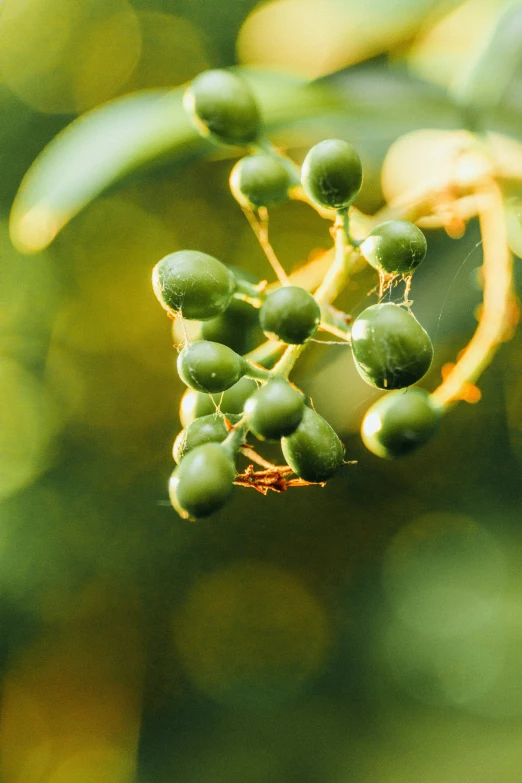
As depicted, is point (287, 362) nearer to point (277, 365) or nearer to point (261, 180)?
point (277, 365)

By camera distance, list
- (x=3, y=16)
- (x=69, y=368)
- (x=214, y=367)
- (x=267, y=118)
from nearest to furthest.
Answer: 1. (x=214, y=367)
2. (x=267, y=118)
3. (x=3, y=16)
4. (x=69, y=368)

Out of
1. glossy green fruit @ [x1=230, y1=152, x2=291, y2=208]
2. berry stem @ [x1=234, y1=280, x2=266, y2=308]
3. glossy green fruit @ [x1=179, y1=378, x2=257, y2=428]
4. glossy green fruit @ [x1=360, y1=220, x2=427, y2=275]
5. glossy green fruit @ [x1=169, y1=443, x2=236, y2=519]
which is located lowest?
glossy green fruit @ [x1=169, y1=443, x2=236, y2=519]

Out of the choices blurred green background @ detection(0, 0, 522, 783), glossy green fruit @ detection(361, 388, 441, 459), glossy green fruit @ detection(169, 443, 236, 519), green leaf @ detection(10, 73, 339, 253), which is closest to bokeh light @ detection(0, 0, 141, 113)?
blurred green background @ detection(0, 0, 522, 783)

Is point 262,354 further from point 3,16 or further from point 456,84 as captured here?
point 3,16

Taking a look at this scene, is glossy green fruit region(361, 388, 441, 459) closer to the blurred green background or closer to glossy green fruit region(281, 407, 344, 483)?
glossy green fruit region(281, 407, 344, 483)

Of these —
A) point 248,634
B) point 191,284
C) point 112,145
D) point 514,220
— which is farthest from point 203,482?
point 248,634

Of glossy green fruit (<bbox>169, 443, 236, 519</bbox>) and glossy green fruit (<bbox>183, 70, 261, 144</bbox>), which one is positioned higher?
glossy green fruit (<bbox>183, 70, 261, 144</bbox>)

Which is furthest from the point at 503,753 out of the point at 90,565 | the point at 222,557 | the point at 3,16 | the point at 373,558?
the point at 3,16
